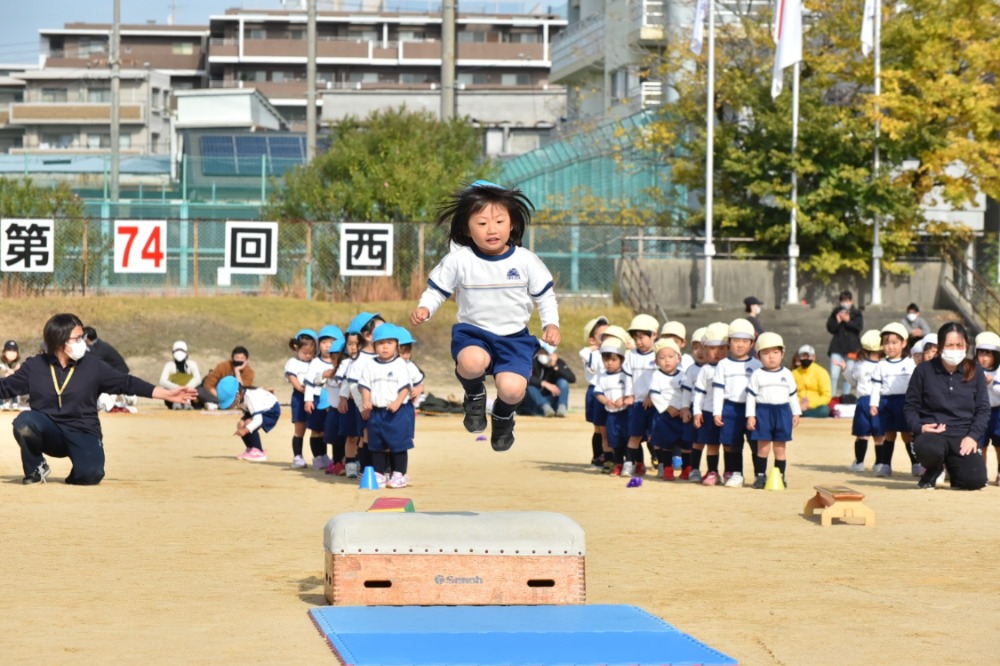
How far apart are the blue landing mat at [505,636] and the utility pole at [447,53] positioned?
31574 mm

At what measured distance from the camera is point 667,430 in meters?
17.1

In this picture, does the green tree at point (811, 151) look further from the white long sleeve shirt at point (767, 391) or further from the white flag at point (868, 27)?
the white long sleeve shirt at point (767, 391)

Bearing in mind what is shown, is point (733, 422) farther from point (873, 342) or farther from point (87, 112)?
point (87, 112)

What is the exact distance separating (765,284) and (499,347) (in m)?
27.6

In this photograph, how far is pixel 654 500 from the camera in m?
15.0

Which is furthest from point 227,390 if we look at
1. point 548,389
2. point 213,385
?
point 548,389

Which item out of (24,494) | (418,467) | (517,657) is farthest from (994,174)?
(517,657)

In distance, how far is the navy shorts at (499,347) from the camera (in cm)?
942

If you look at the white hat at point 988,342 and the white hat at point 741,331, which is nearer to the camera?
the white hat at point 741,331

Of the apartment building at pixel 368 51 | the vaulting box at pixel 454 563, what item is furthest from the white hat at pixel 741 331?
the apartment building at pixel 368 51

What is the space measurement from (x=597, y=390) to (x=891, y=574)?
7.35 metres

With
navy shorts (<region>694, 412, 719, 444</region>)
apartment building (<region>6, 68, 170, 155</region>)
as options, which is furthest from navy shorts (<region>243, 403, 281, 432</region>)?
apartment building (<region>6, 68, 170, 155</region>)

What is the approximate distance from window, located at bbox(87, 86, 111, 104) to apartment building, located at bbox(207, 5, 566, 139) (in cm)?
816

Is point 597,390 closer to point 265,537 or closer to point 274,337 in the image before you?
point 265,537
